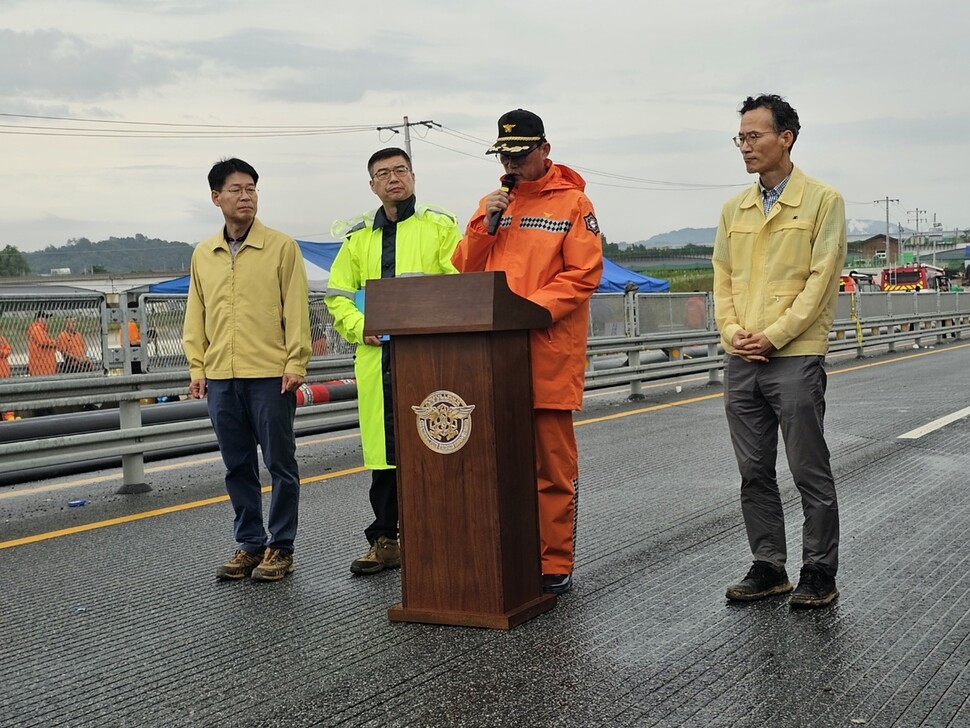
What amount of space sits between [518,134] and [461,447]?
1.45m

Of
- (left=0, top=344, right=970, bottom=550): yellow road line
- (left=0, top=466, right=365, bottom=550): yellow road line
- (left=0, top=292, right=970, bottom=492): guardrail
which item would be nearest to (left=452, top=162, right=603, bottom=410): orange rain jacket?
(left=0, top=466, right=365, bottom=550): yellow road line

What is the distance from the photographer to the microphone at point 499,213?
5.19 m

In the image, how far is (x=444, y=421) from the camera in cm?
491

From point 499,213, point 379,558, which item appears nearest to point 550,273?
point 499,213

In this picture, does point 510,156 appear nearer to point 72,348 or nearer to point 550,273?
point 550,273

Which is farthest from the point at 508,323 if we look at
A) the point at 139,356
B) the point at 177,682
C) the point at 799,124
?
the point at 139,356

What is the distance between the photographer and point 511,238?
17.8 feet

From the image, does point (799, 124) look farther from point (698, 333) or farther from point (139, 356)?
point (698, 333)

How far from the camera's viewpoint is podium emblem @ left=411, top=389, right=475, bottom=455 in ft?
16.0

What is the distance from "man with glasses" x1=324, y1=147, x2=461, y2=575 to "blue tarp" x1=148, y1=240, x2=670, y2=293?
10578 mm

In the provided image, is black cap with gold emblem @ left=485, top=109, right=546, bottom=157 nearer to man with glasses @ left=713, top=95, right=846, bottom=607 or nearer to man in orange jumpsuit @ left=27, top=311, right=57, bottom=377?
man with glasses @ left=713, top=95, right=846, bottom=607

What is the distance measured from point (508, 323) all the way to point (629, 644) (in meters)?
1.36

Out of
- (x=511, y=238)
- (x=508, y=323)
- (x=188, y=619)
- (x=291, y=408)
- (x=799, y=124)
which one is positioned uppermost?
(x=799, y=124)

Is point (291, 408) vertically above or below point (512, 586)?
above
